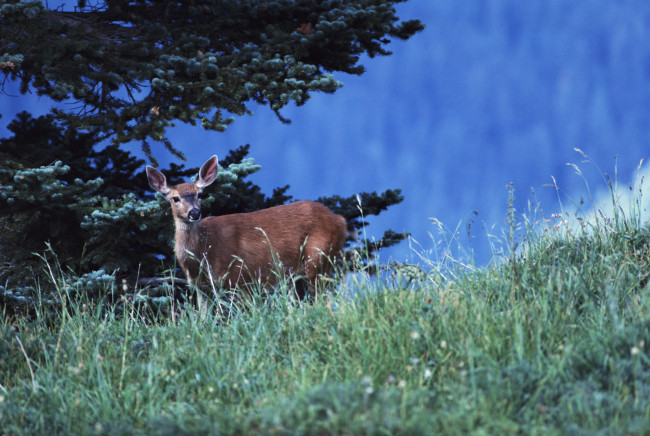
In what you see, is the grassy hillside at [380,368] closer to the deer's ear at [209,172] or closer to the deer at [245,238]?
the deer at [245,238]

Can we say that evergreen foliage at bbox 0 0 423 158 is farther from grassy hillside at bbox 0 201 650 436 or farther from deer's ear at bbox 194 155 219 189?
grassy hillside at bbox 0 201 650 436

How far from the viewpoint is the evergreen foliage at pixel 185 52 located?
7367 millimetres

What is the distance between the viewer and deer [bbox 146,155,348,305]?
6.86 metres

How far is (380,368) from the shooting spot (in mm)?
3646

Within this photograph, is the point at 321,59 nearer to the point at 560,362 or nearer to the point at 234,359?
the point at 234,359

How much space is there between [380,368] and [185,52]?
5391 millimetres

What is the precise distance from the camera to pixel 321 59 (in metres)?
8.52

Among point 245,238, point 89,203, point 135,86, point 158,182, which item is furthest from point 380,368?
point 135,86

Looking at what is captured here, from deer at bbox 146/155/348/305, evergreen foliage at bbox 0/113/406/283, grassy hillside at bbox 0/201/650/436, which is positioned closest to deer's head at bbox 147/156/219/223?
deer at bbox 146/155/348/305

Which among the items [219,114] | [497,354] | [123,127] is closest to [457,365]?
[497,354]

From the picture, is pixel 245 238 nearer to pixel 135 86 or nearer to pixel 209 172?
pixel 209 172

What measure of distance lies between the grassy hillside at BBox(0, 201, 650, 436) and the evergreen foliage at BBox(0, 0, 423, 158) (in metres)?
3.05

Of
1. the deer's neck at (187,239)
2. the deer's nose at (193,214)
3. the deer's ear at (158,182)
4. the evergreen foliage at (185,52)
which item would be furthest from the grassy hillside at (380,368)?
the evergreen foliage at (185,52)

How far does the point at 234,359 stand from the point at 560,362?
5.92 ft
